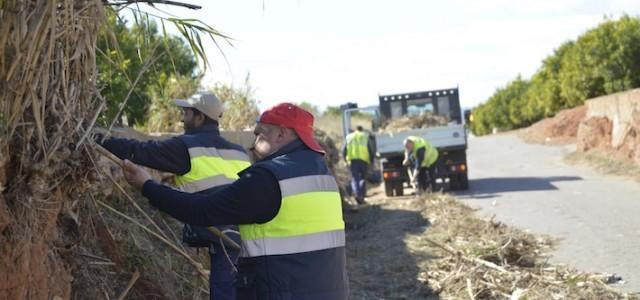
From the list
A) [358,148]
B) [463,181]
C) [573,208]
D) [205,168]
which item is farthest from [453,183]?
[205,168]

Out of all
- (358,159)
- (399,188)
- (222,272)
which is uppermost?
(358,159)

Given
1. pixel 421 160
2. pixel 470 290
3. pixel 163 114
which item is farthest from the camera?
pixel 421 160

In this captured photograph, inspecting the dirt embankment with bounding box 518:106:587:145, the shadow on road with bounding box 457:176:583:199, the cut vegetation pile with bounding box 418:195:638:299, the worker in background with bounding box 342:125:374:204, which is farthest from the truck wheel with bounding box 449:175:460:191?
the dirt embankment with bounding box 518:106:587:145

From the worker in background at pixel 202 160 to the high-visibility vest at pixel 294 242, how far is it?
0.96 metres

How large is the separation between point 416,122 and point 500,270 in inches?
497

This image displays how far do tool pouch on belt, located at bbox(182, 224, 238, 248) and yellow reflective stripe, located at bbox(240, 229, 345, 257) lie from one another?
1140 mm

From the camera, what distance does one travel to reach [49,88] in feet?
11.3

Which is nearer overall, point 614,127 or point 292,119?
point 292,119

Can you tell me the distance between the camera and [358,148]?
17797mm

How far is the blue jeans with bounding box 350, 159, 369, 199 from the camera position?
685 inches

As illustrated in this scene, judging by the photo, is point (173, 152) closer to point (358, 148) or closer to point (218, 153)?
point (218, 153)

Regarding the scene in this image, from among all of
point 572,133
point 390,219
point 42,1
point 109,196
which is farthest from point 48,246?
point 572,133

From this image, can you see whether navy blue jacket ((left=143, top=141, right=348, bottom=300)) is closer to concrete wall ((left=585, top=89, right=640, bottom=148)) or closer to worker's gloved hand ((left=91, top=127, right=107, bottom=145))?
worker's gloved hand ((left=91, top=127, right=107, bottom=145))

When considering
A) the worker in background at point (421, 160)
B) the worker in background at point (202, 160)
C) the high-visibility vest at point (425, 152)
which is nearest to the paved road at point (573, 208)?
the worker in background at point (421, 160)
